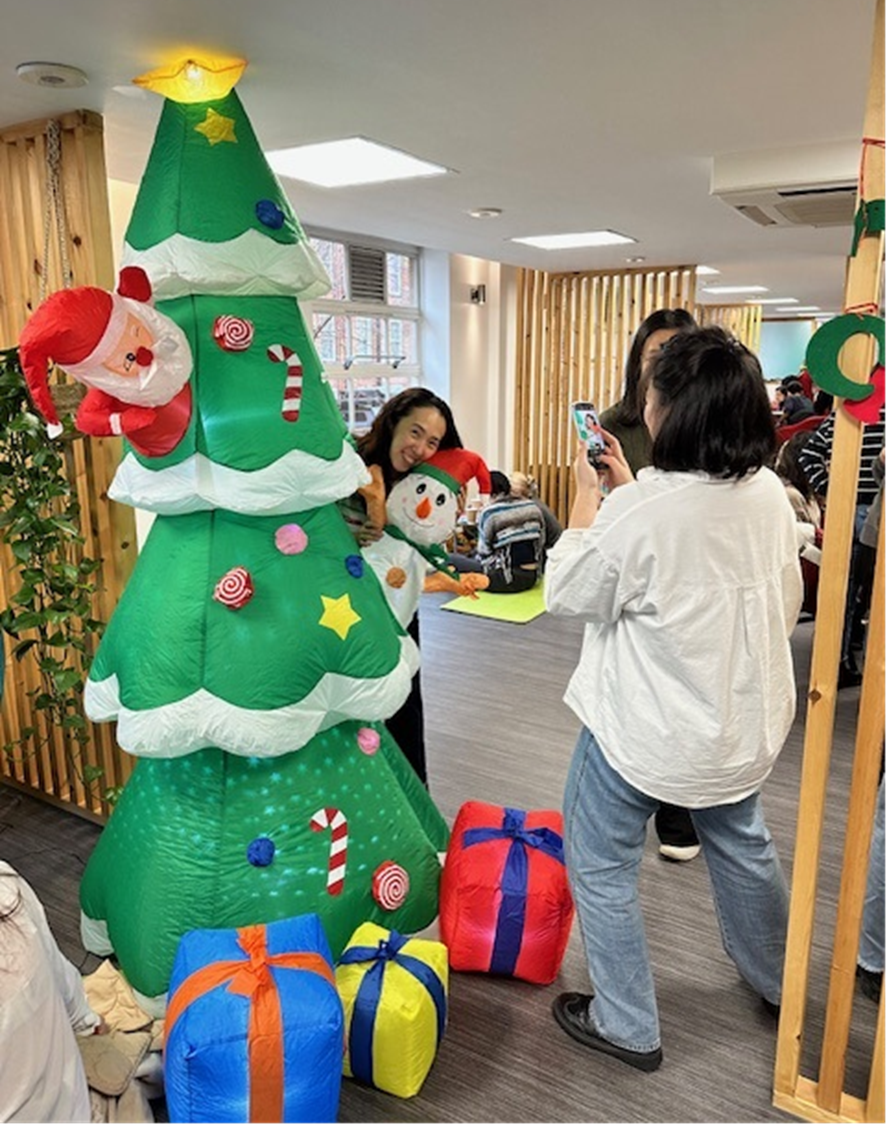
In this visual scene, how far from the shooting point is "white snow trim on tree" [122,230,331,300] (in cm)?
189

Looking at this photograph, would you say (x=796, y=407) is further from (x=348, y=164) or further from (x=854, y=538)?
(x=348, y=164)

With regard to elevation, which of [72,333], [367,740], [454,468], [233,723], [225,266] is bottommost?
[367,740]

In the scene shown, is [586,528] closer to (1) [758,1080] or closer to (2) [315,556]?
(2) [315,556]

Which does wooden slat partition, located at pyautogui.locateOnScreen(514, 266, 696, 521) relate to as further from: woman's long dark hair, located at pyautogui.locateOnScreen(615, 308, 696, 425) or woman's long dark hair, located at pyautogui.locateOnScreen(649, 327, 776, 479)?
woman's long dark hair, located at pyautogui.locateOnScreen(649, 327, 776, 479)

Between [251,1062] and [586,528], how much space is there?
42.0 inches

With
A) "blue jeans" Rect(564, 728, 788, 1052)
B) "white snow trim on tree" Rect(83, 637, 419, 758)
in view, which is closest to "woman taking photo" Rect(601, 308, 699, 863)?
"blue jeans" Rect(564, 728, 788, 1052)

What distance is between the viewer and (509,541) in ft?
18.9

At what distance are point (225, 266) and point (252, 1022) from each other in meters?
1.49

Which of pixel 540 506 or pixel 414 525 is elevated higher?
pixel 414 525

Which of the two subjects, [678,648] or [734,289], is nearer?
[678,648]

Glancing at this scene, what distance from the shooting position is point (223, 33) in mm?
1873

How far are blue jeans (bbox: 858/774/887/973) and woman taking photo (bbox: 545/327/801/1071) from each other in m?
0.26

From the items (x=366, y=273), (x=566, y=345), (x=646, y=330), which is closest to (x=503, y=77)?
(x=646, y=330)

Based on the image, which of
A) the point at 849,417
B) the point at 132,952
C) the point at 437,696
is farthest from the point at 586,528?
the point at 437,696
